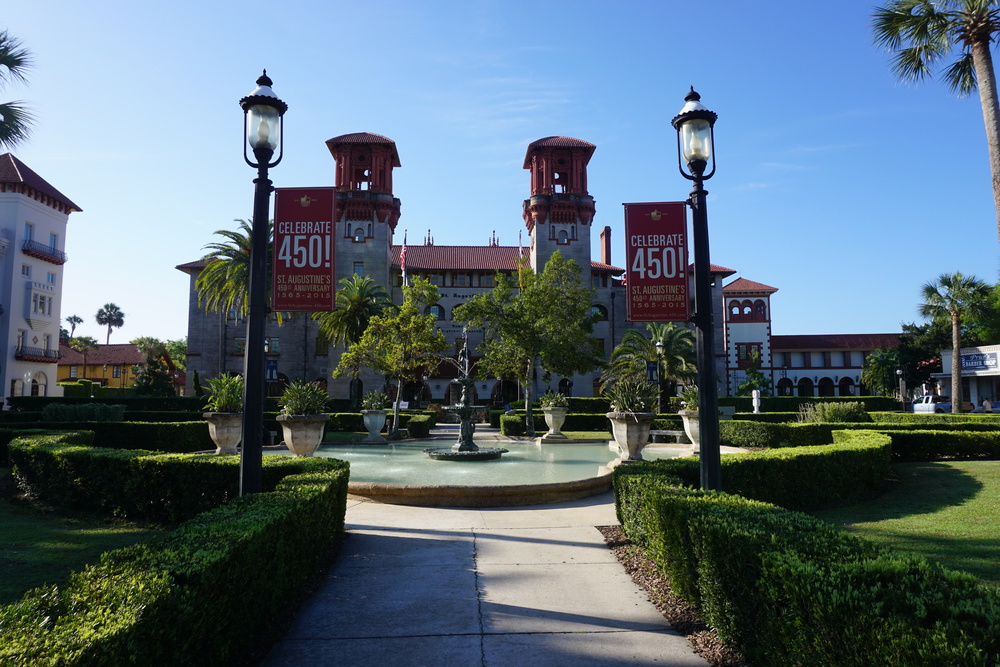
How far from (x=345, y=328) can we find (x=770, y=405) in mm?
30069

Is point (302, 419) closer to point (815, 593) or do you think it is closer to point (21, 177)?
point (815, 593)

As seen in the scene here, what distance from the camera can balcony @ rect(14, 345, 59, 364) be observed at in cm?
4766

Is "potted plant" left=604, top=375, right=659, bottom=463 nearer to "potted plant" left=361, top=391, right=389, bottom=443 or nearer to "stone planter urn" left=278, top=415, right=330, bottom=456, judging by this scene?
"stone planter urn" left=278, top=415, right=330, bottom=456

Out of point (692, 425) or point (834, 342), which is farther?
point (834, 342)

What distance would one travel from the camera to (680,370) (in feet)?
138

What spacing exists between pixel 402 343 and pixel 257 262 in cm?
2079

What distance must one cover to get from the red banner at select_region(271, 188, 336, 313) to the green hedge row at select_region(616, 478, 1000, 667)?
499cm

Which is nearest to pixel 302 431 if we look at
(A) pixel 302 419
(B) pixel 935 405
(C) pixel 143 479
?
(A) pixel 302 419

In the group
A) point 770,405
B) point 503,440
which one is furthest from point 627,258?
point 770,405

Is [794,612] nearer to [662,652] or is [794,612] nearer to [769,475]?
[662,652]

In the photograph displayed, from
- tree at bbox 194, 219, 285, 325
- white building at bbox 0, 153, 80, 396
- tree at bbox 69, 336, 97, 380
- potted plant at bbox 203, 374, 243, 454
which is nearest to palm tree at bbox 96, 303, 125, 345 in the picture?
tree at bbox 69, 336, 97, 380

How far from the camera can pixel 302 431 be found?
45.0 ft

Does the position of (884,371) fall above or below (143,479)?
above

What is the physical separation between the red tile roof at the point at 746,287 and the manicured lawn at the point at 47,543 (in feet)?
202
